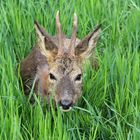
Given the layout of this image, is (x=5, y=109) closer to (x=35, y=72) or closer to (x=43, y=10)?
(x=35, y=72)

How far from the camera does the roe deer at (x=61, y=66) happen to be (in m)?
3.51

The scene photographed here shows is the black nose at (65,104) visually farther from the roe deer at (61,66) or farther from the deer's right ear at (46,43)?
A: the deer's right ear at (46,43)

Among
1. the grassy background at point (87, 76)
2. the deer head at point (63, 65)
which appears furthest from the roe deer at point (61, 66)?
the grassy background at point (87, 76)

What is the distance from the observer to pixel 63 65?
141 inches

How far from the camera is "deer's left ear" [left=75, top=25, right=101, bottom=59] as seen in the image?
3.73 metres

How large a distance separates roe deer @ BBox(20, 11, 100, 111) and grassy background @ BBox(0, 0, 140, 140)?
12cm

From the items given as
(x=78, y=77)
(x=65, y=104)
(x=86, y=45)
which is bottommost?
(x=65, y=104)

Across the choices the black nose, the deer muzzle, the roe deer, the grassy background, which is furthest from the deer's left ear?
the black nose

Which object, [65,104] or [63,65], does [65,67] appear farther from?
[65,104]

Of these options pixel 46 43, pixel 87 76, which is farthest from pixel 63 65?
pixel 87 76

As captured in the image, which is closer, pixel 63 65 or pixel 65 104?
pixel 65 104

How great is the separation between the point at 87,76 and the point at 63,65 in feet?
1.27

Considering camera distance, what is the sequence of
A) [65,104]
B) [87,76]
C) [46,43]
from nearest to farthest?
[65,104] → [46,43] → [87,76]

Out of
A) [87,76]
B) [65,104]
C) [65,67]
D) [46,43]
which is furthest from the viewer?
[87,76]
